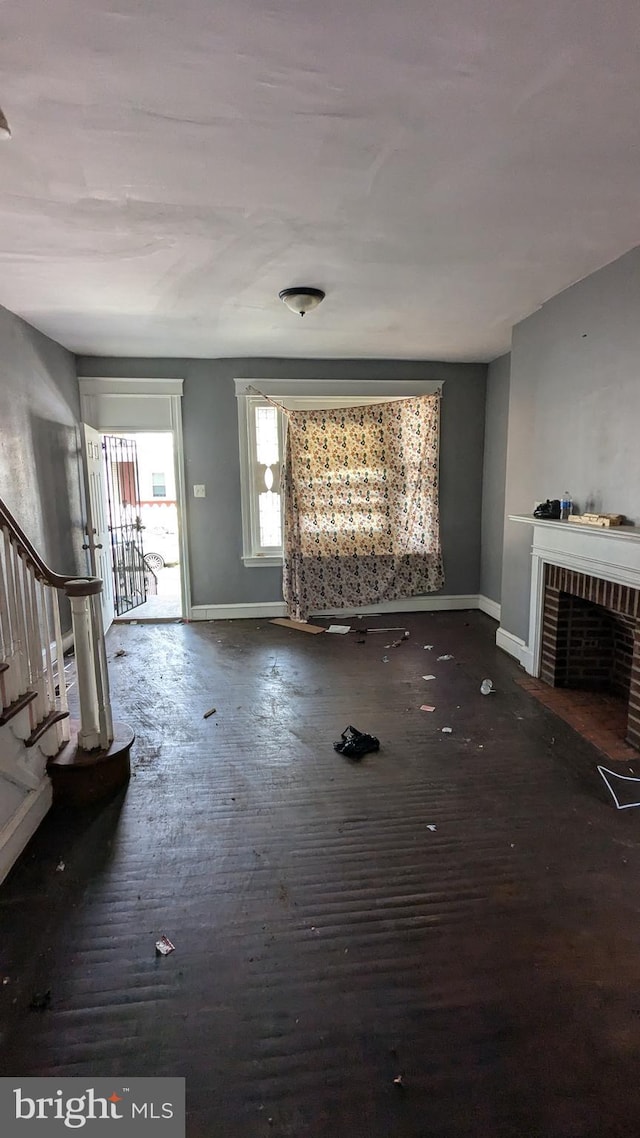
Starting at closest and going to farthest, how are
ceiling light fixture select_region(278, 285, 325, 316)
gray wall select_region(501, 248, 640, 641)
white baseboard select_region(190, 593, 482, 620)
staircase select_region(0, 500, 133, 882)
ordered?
staircase select_region(0, 500, 133, 882), gray wall select_region(501, 248, 640, 641), ceiling light fixture select_region(278, 285, 325, 316), white baseboard select_region(190, 593, 482, 620)

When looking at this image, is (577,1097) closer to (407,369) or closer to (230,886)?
(230,886)

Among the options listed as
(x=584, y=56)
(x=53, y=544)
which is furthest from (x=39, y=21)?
(x=53, y=544)

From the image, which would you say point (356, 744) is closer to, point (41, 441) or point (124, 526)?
point (41, 441)

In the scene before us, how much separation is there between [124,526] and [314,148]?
5.30 meters

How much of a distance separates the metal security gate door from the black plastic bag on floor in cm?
361

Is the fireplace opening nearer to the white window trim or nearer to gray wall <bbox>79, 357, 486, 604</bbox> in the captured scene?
gray wall <bbox>79, 357, 486, 604</bbox>

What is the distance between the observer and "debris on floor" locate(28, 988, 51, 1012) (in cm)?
149

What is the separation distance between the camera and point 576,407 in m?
3.34

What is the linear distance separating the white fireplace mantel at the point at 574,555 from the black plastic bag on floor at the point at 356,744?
61.0 inches

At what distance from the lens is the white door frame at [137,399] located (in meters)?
4.99

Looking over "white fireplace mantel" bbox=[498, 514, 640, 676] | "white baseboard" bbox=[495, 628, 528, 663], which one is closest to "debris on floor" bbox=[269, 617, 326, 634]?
"white baseboard" bbox=[495, 628, 528, 663]

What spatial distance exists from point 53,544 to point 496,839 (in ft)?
12.0

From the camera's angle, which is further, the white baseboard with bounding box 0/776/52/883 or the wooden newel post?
the wooden newel post

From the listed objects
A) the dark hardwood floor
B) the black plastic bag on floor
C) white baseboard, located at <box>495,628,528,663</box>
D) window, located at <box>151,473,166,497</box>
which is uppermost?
window, located at <box>151,473,166,497</box>
